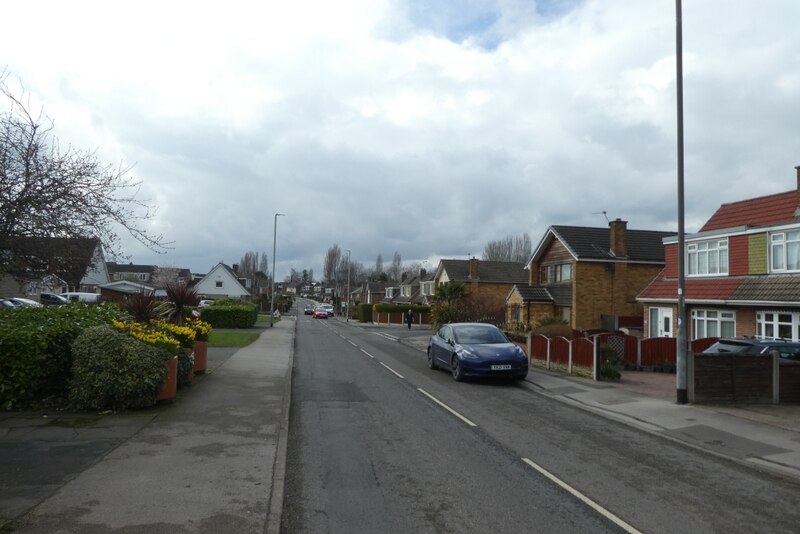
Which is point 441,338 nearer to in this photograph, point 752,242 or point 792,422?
point 792,422

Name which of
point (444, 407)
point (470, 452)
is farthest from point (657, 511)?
point (444, 407)

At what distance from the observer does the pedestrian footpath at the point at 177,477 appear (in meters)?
4.83

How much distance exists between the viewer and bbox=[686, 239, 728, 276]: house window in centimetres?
2127

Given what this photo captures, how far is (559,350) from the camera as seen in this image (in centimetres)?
1808

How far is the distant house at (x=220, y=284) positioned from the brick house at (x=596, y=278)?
4933cm

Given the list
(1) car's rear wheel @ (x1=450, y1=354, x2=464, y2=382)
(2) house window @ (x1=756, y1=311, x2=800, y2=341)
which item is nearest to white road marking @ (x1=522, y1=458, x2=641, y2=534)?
(1) car's rear wheel @ (x1=450, y1=354, x2=464, y2=382)

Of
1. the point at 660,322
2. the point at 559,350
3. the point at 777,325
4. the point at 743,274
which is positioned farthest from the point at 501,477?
the point at 660,322

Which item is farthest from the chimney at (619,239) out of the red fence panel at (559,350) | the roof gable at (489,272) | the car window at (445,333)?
the roof gable at (489,272)

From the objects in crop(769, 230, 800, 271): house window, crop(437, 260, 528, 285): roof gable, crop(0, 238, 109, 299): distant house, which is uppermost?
crop(437, 260, 528, 285): roof gable

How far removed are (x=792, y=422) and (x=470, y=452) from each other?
6.52 meters

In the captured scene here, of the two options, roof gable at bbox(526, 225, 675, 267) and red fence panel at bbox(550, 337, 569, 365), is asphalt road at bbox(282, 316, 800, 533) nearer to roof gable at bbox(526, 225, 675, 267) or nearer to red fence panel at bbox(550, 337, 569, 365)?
red fence panel at bbox(550, 337, 569, 365)

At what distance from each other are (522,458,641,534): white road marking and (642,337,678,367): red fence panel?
1313cm

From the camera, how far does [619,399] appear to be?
1270cm

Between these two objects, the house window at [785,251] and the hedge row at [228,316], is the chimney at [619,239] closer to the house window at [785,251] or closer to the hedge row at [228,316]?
the house window at [785,251]
